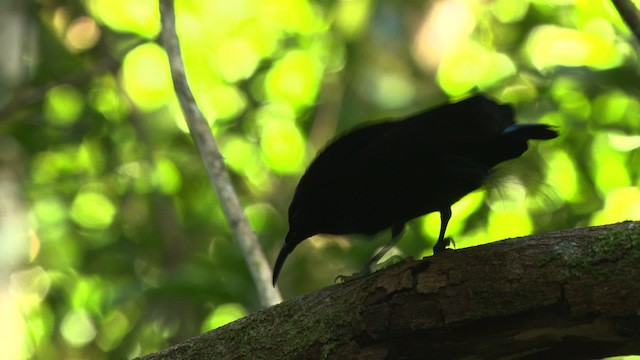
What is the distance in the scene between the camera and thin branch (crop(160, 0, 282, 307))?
3162 mm

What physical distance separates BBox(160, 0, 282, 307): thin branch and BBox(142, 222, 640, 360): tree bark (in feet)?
2.57

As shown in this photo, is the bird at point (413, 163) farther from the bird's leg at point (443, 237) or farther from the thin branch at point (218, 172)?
the thin branch at point (218, 172)

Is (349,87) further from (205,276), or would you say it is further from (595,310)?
(595,310)

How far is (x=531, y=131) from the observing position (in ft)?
9.09

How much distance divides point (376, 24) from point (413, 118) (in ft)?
8.65

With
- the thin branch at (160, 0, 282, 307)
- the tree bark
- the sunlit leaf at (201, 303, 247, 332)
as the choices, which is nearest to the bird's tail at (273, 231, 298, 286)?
the thin branch at (160, 0, 282, 307)

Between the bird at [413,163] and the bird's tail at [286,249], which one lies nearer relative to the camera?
the bird at [413,163]

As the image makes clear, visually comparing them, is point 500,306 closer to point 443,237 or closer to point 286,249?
point 443,237

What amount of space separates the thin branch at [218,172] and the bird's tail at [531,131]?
1069 millimetres

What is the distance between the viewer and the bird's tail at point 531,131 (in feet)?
9.05

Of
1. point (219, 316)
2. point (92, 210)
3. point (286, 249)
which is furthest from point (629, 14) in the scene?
point (92, 210)

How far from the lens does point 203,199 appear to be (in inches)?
235

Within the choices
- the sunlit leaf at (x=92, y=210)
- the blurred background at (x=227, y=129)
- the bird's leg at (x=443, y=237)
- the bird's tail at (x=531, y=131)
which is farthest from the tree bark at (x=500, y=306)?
the sunlit leaf at (x=92, y=210)

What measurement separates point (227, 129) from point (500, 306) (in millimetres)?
4269
